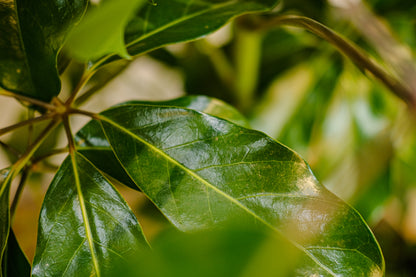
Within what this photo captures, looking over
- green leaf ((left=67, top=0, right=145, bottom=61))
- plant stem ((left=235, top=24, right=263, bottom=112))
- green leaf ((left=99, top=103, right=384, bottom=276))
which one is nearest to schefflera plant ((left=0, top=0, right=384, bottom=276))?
green leaf ((left=99, top=103, right=384, bottom=276))

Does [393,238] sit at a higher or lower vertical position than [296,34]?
lower

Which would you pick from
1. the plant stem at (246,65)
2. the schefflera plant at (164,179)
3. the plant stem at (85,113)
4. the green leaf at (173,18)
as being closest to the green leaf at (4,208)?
the schefflera plant at (164,179)

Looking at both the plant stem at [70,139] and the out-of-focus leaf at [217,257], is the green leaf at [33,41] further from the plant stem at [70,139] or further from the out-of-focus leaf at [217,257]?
Result: the out-of-focus leaf at [217,257]

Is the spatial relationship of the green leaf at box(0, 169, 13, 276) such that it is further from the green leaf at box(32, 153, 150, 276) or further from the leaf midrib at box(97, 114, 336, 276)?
the leaf midrib at box(97, 114, 336, 276)

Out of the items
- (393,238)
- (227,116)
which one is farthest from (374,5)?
(393,238)

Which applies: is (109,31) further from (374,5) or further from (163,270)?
(374,5)

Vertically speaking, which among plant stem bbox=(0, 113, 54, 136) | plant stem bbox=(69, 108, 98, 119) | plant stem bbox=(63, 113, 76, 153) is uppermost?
plant stem bbox=(0, 113, 54, 136)

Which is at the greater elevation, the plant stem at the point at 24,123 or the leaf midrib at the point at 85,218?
the plant stem at the point at 24,123
